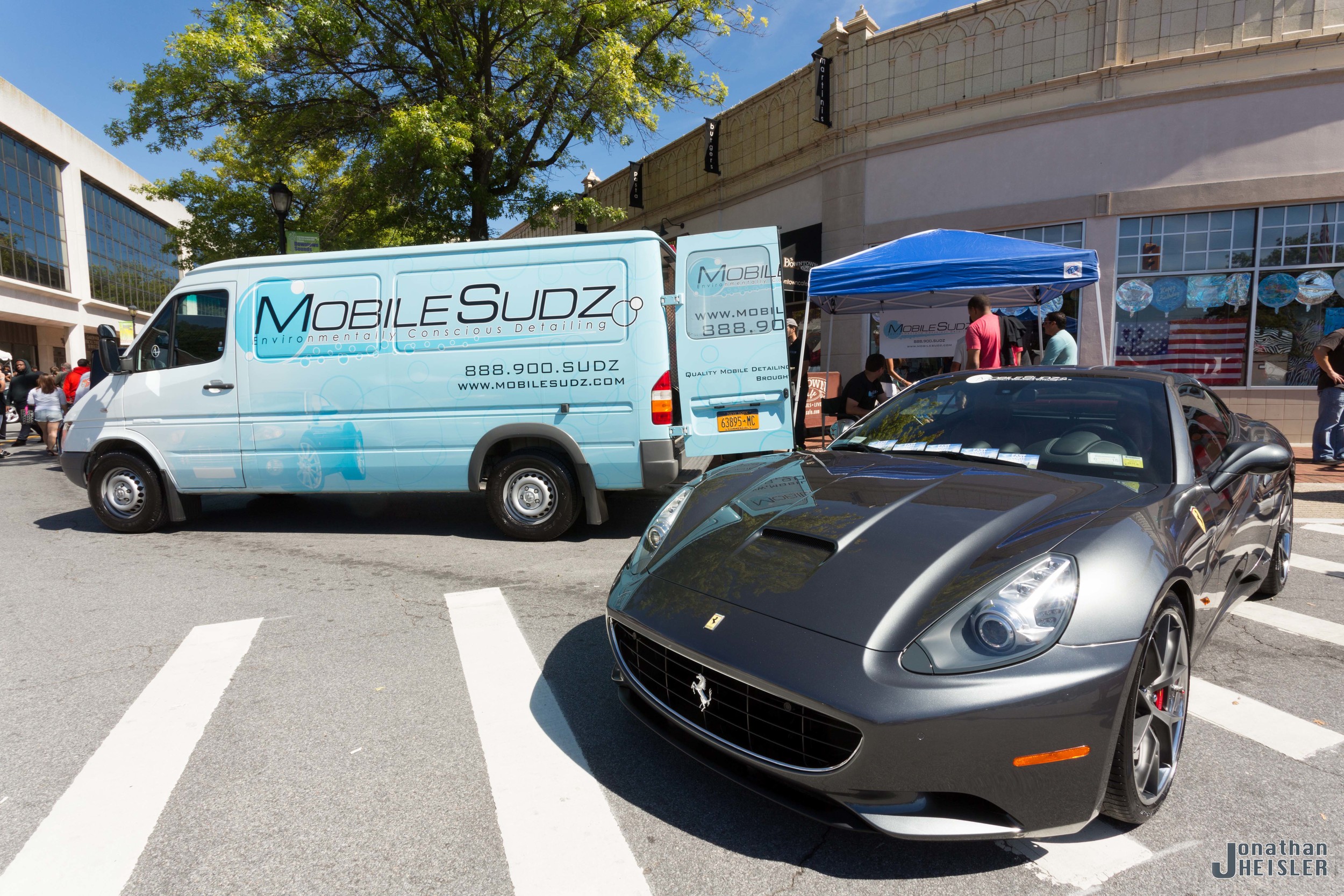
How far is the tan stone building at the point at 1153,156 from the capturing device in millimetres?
10711

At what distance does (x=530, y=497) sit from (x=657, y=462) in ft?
3.70

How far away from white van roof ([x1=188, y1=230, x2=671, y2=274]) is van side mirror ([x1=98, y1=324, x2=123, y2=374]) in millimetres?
892

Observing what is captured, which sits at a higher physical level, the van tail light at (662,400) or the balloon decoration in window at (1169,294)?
the balloon decoration in window at (1169,294)

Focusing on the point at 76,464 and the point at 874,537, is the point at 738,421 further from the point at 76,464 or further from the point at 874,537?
the point at 76,464

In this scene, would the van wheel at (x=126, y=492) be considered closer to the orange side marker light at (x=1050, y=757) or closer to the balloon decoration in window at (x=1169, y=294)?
the orange side marker light at (x=1050, y=757)

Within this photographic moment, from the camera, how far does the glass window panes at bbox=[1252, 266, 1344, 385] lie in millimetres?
10828

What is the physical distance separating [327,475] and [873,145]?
458 inches

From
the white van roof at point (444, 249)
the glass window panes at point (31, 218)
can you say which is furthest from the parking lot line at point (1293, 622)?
the glass window panes at point (31, 218)

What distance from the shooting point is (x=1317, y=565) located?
535cm

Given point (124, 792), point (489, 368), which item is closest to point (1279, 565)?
point (489, 368)

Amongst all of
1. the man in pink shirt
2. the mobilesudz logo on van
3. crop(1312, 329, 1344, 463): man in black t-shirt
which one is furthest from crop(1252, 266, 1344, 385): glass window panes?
the mobilesudz logo on van

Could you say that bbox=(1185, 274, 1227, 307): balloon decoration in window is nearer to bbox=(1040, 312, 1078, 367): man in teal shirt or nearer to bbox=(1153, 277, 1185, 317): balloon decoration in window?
bbox=(1153, 277, 1185, 317): balloon decoration in window
